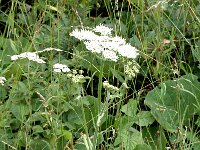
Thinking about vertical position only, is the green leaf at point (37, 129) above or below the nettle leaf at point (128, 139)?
above

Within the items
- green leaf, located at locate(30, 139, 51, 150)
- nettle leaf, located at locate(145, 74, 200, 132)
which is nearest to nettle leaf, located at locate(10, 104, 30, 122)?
green leaf, located at locate(30, 139, 51, 150)

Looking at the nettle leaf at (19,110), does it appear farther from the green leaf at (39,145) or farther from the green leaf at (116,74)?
the green leaf at (116,74)

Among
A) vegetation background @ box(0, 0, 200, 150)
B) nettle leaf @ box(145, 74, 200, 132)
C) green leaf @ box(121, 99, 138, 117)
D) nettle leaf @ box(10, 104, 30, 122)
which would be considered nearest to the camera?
vegetation background @ box(0, 0, 200, 150)

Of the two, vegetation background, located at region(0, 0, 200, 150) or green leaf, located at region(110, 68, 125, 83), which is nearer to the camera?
vegetation background, located at region(0, 0, 200, 150)

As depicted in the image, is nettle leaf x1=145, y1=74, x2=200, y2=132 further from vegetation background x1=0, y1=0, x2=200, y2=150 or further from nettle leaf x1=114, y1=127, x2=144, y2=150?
nettle leaf x1=114, y1=127, x2=144, y2=150

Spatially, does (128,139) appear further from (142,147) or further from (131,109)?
(131,109)

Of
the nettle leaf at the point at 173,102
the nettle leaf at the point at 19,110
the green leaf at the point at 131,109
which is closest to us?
the nettle leaf at the point at 19,110

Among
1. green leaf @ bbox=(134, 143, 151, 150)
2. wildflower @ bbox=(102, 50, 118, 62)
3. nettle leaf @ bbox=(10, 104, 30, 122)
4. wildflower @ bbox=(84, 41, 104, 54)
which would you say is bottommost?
green leaf @ bbox=(134, 143, 151, 150)

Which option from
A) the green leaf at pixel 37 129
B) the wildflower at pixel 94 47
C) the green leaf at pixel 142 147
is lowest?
the green leaf at pixel 142 147

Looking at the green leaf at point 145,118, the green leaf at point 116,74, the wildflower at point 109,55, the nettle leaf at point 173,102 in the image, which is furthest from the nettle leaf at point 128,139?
the wildflower at point 109,55
